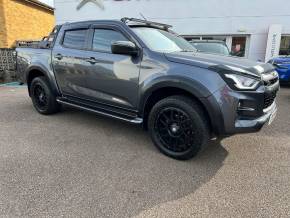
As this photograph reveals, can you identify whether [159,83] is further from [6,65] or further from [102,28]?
[6,65]

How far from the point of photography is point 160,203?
239 cm

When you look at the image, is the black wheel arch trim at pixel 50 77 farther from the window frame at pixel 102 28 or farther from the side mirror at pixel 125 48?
the side mirror at pixel 125 48

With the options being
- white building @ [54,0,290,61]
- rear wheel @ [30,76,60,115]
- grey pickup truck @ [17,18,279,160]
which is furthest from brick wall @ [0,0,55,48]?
grey pickup truck @ [17,18,279,160]

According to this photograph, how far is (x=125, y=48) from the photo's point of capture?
127 inches

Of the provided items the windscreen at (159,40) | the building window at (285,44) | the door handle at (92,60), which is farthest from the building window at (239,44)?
the door handle at (92,60)

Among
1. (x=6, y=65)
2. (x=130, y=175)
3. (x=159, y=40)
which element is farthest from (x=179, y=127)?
(x=6, y=65)

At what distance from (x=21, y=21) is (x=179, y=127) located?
14.6 metres

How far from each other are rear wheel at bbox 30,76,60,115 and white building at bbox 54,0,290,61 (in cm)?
807

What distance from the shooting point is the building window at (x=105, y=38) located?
3.69 meters

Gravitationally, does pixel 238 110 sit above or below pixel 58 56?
below

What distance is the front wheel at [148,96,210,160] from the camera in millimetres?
2982

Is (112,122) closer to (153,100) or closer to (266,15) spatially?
(153,100)

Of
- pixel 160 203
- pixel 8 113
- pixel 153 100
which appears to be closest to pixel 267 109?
pixel 153 100

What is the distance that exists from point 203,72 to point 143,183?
1.43m
